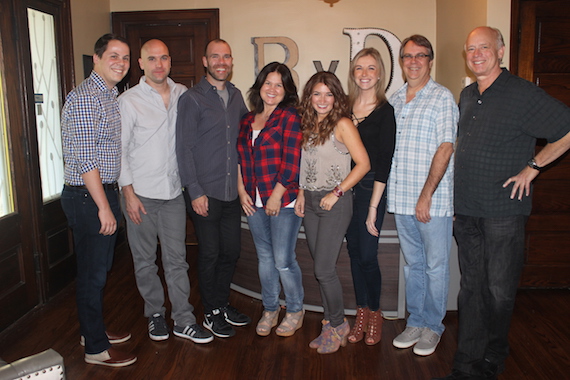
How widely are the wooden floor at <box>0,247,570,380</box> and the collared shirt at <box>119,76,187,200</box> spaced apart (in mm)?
890

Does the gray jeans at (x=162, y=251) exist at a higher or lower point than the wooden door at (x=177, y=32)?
lower

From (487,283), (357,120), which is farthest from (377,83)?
(487,283)

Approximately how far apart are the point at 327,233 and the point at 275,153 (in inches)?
19.5

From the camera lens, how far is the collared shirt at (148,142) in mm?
2631

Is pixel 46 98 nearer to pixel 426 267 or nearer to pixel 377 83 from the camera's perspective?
pixel 377 83

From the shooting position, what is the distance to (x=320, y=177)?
101 inches

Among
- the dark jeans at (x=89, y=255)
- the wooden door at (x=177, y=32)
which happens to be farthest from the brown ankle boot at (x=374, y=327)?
the wooden door at (x=177, y=32)

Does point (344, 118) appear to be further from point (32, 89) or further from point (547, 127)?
point (32, 89)

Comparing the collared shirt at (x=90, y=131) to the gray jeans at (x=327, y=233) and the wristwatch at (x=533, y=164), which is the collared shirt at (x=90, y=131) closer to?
the gray jeans at (x=327, y=233)

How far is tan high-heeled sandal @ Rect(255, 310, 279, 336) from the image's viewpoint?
9.56 ft

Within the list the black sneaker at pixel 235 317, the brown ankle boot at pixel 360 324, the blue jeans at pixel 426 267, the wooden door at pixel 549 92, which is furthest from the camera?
the wooden door at pixel 549 92

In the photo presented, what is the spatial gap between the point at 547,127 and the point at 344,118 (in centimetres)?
91

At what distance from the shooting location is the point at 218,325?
2.92m

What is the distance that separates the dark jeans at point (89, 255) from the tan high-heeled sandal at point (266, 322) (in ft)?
2.75
